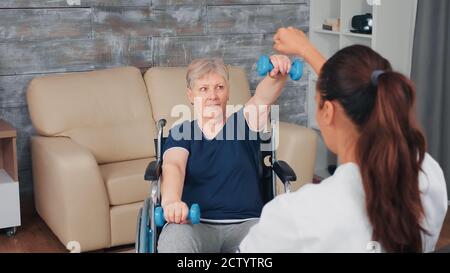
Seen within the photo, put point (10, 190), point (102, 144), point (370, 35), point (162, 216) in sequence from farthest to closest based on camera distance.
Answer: point (370, 35)
point (102, 144)
point (10, 190)
point (162, 216)

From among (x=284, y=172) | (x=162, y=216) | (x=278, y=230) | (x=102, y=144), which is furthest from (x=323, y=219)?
(x=102, y=144)

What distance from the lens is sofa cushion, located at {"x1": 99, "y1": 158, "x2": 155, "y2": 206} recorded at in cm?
321

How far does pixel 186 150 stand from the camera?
229cm

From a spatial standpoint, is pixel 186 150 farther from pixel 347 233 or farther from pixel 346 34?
pixel 346 34

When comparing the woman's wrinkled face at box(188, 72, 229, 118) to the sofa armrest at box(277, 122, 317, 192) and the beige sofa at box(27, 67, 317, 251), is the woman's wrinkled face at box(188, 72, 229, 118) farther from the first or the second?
the sofa armrest at box(277, 122, 317, 192)

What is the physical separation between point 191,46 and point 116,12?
51cm

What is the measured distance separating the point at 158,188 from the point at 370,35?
1.99 metres

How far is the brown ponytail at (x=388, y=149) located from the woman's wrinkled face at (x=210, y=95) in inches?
39.3

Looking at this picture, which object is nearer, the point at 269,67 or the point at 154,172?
the point at 269,67

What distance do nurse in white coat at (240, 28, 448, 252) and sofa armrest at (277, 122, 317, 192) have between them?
2.05 metres

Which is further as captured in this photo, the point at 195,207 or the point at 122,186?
the point at 122,186

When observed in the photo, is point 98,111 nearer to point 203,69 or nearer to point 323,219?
point 203,69

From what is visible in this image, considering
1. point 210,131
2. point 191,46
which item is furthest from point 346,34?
point 210,131

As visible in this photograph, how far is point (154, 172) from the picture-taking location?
236 centimetres
